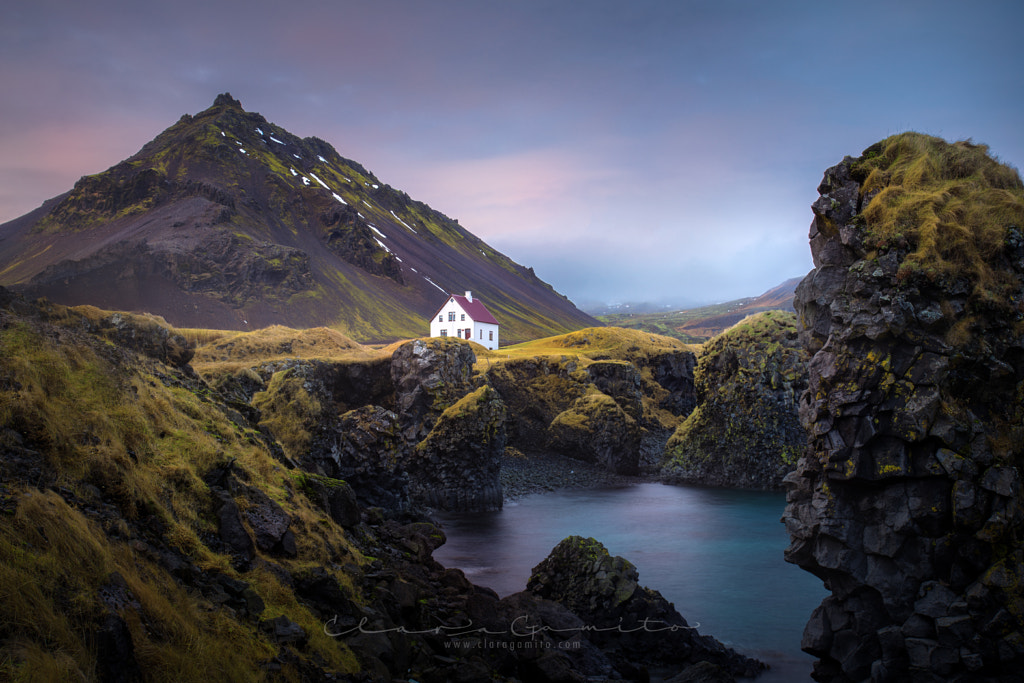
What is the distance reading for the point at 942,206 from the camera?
1716 cm

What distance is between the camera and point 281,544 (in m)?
12.6

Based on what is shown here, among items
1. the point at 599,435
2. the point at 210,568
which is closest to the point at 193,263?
the point at 599,435

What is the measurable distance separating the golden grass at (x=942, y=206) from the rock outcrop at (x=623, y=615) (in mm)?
13338

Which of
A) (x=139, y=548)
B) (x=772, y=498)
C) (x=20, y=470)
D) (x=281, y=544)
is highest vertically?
(x=20, y=470)

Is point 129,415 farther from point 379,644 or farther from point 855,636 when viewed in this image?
point 855,636

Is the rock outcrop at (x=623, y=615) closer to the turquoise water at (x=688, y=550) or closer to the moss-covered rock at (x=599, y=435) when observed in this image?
the turquoise water at (x=688, y=550)

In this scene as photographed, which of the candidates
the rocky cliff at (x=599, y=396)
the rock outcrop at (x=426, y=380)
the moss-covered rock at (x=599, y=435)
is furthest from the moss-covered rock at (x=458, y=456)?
Result: the rocky cliff at (x=599, y=396)

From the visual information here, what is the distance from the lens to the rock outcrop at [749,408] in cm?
5069

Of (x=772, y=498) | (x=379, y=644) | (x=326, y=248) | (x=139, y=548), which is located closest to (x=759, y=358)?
(x=772, y=498)

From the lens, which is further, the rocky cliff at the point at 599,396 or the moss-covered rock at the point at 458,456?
the rocky cliff at the point at 599,396

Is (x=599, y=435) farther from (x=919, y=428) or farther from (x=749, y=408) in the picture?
(x=919, y=428)

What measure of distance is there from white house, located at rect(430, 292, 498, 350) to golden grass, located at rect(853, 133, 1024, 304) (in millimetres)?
82418

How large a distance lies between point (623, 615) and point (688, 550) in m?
19.2

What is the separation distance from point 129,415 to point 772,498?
164 feet
